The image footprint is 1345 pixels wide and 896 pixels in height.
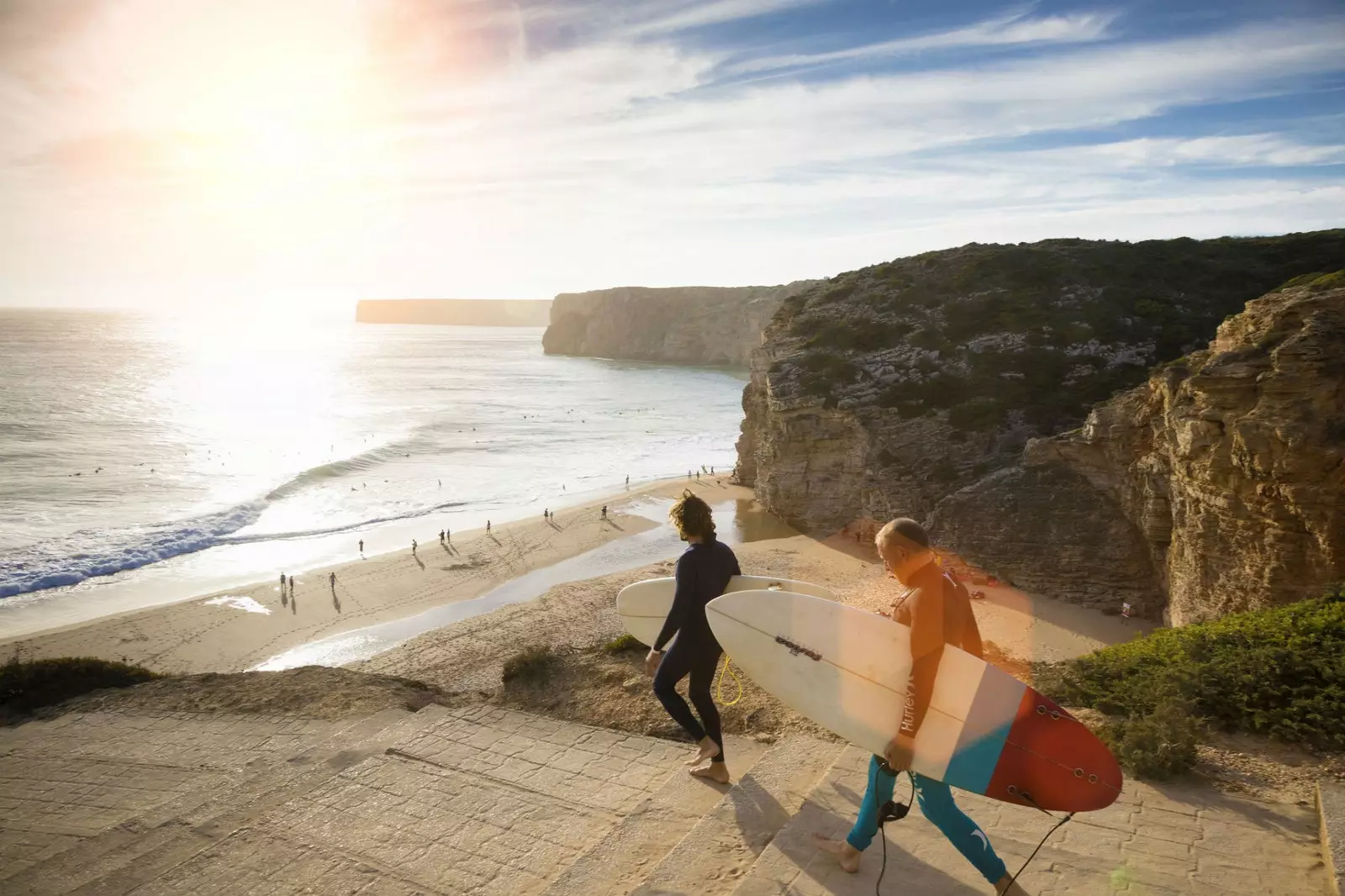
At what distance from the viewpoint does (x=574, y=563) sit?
85.3 ft

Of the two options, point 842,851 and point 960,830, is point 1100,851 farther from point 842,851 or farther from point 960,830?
point 842,851

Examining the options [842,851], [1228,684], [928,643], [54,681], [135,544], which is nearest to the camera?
[928,643]

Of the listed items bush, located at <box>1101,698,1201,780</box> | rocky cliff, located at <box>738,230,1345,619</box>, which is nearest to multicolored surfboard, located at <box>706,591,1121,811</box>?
bush, located at <box>1101,698,1201,780</box>

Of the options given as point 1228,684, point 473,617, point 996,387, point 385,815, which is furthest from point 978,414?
point 385,815

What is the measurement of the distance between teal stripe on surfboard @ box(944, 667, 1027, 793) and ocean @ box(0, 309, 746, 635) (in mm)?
24253

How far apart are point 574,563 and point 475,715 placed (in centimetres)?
1866

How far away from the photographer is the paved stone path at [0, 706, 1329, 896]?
415 centimetres

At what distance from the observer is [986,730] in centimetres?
394

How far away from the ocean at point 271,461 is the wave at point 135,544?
0.10 m

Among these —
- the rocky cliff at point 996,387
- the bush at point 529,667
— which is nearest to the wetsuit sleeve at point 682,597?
the bush at point 529,667

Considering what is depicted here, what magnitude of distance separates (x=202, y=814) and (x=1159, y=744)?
7.14 meters

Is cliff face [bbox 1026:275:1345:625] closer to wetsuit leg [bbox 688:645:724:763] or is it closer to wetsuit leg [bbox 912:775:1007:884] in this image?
wetsuit leg [bbox 688:645:724:763]

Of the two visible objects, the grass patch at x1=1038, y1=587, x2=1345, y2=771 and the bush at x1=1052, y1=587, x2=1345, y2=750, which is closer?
the grass patch at x1=1038, y1=587, x2=1345, y2=771

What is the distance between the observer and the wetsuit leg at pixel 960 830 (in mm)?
3686
